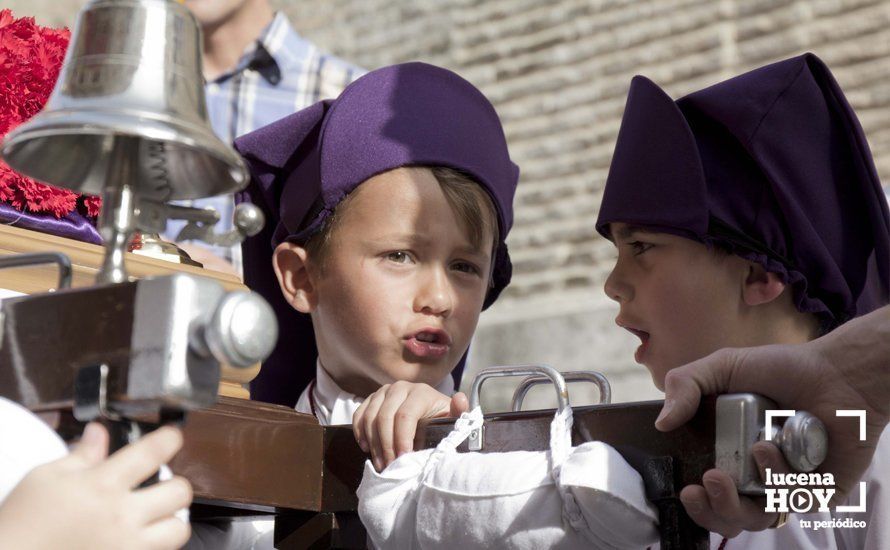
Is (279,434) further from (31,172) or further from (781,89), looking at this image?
(781,89)

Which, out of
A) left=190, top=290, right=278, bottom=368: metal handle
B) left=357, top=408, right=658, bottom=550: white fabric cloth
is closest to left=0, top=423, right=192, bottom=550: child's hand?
left=190, top=290, right=278, bottom=368: metal handle

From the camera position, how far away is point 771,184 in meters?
2.34

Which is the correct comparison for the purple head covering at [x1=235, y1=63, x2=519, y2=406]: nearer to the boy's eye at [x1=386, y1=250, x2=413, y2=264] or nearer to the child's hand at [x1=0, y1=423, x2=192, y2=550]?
the boy's eye at [x1=386, y1=250, x2=413, y2=264]

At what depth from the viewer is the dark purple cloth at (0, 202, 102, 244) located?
6.52 feet

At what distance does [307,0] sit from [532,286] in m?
2.95

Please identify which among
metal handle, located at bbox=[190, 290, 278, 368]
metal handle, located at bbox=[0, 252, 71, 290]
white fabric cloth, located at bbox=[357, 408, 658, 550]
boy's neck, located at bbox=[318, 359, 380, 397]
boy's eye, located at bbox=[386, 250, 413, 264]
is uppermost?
boy's eye, located at bbox=[386, 250, 413, 264]

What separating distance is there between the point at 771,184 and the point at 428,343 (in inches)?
26.9

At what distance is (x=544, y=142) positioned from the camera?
7.21m

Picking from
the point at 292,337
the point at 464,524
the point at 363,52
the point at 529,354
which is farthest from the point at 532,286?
the point at 464,524

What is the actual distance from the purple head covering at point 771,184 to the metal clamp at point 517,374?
2.70ft

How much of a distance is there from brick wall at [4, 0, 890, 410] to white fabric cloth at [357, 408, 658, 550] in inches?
175

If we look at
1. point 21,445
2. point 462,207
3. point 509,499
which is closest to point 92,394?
point 21,445

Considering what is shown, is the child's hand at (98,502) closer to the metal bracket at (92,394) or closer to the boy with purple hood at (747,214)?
the metal bracket at (92,394)

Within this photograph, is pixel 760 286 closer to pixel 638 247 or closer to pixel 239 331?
pixel 638 247
